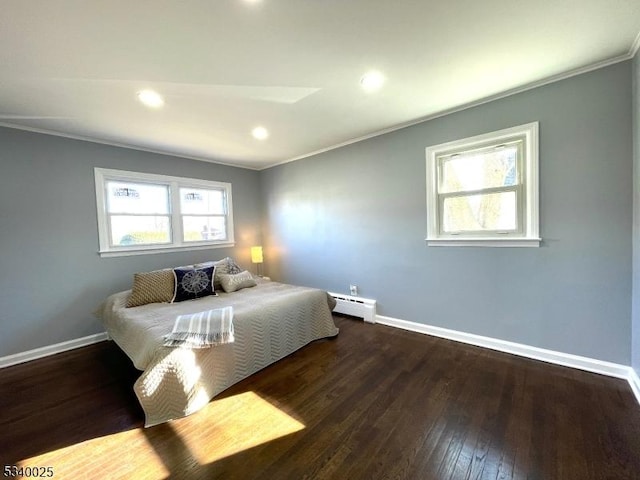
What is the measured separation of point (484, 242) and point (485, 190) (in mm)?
521

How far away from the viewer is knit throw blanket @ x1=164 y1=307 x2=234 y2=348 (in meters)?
1.92

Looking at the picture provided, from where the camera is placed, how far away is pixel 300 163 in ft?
13.7

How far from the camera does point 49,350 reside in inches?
111

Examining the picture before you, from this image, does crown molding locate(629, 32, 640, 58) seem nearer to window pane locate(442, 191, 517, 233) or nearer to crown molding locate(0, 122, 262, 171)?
window pane locate(442, 191, 517, 233)

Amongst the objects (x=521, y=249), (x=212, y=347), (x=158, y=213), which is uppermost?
(x=158, y=213)

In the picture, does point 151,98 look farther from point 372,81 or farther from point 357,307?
point 357,307

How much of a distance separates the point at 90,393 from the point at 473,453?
110 inches

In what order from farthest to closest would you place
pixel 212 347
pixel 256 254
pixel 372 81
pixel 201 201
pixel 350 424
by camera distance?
pixel 256 254 → pixel 201 201 → pixel 372 81 → pixel 212 347 → pixel 350 424

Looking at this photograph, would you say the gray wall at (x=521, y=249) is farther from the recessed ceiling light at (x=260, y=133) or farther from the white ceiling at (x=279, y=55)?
the recessed ceiling light at (x=260, y=133)

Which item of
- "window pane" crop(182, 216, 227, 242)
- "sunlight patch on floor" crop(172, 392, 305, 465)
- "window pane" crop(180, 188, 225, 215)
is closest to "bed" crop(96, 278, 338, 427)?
"sunlight patch on floor" crop(172, 392, 305, 465)

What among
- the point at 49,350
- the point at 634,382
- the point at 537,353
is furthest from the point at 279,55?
the point at 49,350

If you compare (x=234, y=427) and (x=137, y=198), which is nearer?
(x=234, y=427)

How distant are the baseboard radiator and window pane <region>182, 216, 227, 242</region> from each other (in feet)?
7.16

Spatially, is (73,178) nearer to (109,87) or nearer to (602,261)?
(109,87)
